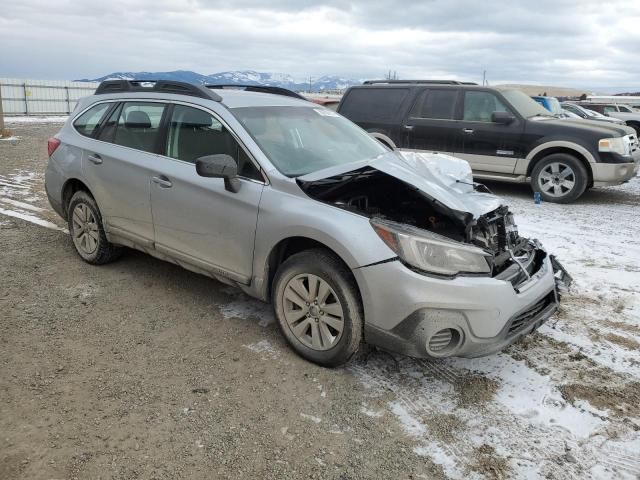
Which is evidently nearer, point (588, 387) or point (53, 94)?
point (588, 387)

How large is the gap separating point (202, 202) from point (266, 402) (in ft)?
5.05

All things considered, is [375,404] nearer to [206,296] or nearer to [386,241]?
[386,241]

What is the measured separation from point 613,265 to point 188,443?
4.53 metres

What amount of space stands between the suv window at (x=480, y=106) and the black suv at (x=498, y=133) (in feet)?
0.05

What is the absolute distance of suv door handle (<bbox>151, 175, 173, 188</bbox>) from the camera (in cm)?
400

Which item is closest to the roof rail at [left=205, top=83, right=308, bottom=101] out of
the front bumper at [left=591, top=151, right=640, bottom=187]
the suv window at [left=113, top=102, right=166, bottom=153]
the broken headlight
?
the suv window at [left=113, top=102, right=166, bottom=153]

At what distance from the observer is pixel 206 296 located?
4.43 m

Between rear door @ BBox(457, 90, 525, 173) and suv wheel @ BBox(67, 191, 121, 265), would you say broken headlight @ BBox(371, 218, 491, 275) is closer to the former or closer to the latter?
suv wheel @ BBox(67, 191, 121, 265)

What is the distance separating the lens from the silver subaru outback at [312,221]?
9.70ft

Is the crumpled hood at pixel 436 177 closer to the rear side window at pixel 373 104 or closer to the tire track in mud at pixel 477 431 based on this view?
the tire track in mud at pixel 477 431

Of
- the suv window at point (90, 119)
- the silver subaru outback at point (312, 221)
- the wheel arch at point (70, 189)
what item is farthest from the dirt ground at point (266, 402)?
the suv window at point (90, 119)

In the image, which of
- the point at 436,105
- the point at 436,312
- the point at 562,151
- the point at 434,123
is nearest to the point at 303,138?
the point at 436,312

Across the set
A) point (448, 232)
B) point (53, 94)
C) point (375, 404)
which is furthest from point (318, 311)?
point (53, 94)

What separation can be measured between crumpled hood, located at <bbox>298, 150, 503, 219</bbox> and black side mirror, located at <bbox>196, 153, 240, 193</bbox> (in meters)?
0.46
